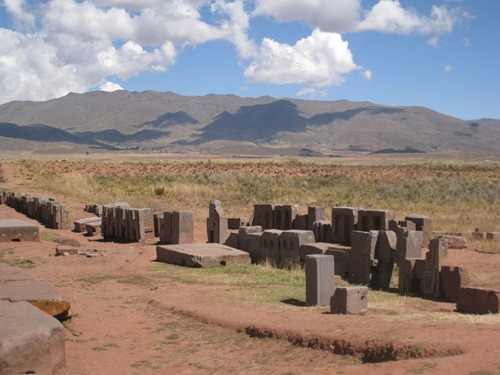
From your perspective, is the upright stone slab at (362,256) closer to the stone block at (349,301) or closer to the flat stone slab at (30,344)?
the stone block at (349,301)

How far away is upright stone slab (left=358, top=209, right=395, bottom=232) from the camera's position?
2052 cm

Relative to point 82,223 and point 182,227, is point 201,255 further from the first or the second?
point 82,223

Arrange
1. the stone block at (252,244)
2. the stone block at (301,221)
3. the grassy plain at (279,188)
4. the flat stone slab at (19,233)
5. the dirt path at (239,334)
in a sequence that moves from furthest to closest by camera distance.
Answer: the grassy plain at (279,188)
the stone block at (301,221)
the flat stone slab at (19,233)
the stone block at (252,244)
the dirt path at (239,334)

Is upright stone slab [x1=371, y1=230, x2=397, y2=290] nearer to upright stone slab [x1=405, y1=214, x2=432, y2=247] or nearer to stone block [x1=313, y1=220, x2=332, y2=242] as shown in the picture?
upright stone slab [x1=405, y1=214, x2=432, y2=247]

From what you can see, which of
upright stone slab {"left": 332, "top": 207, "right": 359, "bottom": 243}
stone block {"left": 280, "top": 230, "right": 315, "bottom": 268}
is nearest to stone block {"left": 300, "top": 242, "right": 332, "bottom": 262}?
stone block {"left": 280, "top": 230, "right": 315, "bottom": 268}

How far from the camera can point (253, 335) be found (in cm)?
1080

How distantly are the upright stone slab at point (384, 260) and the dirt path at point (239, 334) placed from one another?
1823 mm

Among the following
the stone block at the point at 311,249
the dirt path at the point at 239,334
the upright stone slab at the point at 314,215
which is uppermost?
the upright stone slab at the point at 314,215

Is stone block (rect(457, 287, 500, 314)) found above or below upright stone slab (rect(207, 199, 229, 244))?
below

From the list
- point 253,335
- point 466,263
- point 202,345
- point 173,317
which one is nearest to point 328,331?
point 253,335

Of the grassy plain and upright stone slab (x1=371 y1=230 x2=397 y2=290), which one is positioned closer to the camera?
upright stone slab (x1=371 y1=230 x2=397 y2=290)

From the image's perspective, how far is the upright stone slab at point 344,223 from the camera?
21.3 m

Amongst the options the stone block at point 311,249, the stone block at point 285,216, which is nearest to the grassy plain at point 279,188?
the stone block at point 285,216

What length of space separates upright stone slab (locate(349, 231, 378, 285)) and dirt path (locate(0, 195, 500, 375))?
188cm
